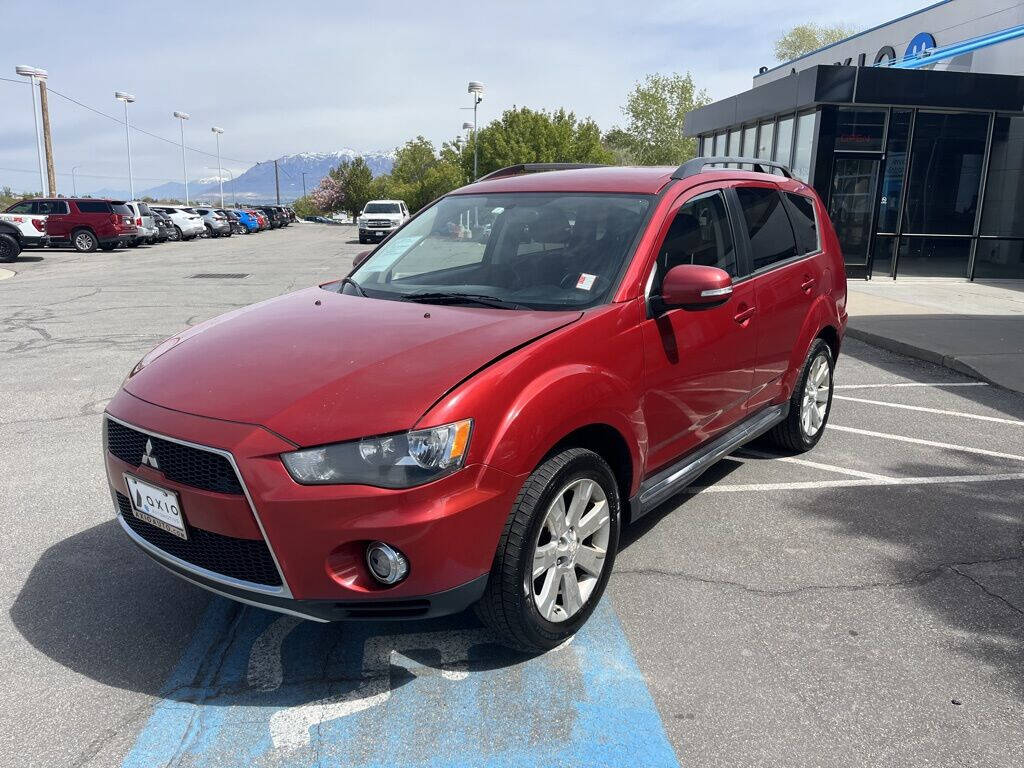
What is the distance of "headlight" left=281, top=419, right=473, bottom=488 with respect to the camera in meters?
2.50

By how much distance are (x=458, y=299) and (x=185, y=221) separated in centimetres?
3784

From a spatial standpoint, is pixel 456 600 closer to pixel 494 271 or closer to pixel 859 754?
pixel 859 754

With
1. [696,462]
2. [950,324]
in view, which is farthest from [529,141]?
[696,462]

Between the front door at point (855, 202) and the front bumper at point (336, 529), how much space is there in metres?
16.1

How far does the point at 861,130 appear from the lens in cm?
1669

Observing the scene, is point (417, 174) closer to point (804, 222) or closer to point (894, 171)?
point (894, 171)

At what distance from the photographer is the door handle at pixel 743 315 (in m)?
4.11

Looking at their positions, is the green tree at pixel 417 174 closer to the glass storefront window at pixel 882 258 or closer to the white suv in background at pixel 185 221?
the white suv in background at pixel 185 221

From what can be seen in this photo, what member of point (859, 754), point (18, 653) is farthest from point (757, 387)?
point (18, 653)

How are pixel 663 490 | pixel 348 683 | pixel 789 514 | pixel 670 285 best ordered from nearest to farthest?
1. pixel 348 683
2. pixel 670 285
3. pixel 663 490
4. pixel 789 514

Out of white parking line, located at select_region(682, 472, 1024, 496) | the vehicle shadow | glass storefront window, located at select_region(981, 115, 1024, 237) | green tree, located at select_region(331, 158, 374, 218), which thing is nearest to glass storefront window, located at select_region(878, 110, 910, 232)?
glass storefront window, located at select_region(981, 115, 1024, 237)

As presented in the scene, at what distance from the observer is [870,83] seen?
1608cm

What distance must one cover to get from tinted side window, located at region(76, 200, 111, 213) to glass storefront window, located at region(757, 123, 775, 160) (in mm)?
21173

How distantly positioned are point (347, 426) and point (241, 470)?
1.19ft
